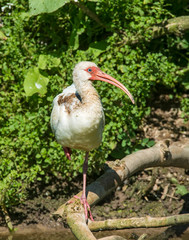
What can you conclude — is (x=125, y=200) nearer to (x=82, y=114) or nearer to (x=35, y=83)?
(x=35, y=83)

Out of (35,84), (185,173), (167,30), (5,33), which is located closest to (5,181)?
(35,84)

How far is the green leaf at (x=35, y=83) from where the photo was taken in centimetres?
522

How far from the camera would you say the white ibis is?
3.69 meters

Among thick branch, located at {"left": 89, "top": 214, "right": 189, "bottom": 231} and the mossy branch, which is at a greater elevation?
thick branch, located at {"left": 89, "top": 214, "right": 189, "bottom": 231}

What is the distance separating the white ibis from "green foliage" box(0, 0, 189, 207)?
1.17m

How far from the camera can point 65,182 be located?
18.5 feet

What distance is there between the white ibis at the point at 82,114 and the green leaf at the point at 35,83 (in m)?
1.26

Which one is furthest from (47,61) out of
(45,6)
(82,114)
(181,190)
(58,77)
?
(181,190)

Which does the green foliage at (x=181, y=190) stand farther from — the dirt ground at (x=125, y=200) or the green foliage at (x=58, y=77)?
the green foliage at (x=58, y=77)

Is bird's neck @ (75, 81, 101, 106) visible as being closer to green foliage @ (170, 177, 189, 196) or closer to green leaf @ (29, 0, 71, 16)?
green leaf @ (29, 0, 71, 16)

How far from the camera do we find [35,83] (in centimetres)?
523

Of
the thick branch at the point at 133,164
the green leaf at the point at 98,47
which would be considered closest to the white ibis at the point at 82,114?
the thick branch at the point at 133,164

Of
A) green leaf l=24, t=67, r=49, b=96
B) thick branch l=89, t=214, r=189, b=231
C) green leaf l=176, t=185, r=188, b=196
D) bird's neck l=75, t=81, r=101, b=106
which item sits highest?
bird's neck l=75, t=81, r=101, b=106

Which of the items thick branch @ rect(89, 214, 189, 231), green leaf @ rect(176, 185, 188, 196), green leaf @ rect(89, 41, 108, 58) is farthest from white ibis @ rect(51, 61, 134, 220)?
green leaf @ rect(176, 185, 188, 196)
